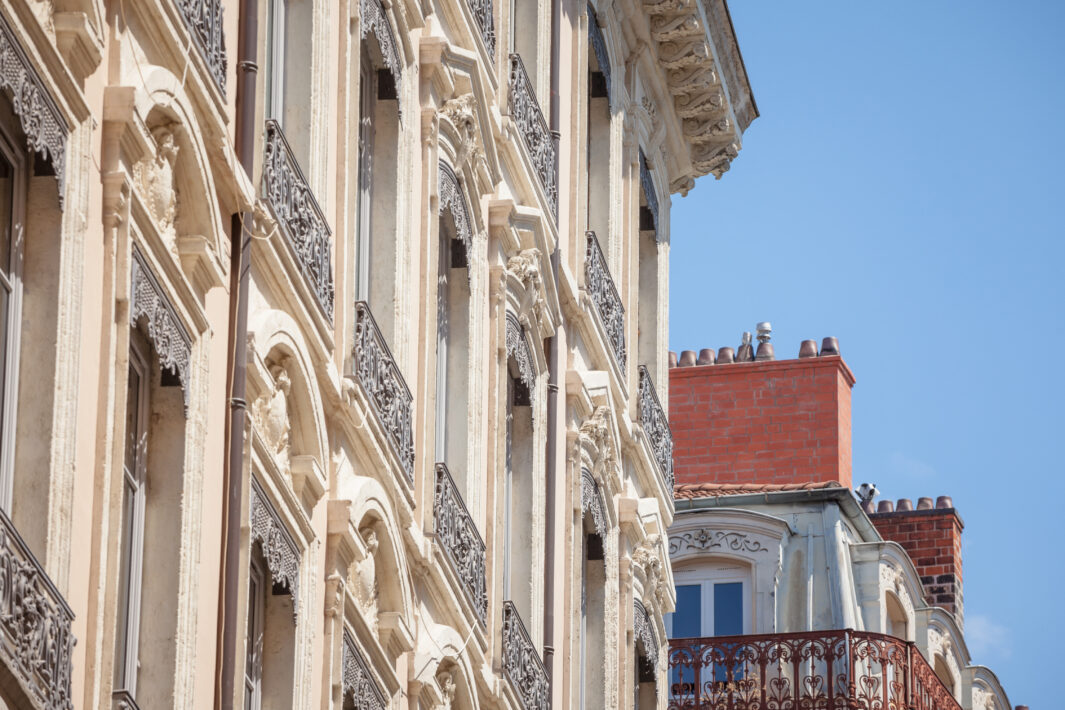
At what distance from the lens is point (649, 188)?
28.8 m

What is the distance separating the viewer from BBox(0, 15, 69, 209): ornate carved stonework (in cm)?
1160

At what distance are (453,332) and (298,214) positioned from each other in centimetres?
461

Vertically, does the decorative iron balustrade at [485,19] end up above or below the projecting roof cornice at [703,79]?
below

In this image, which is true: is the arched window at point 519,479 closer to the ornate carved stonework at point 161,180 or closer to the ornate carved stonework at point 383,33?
the ornate carved stonework at point 383,33

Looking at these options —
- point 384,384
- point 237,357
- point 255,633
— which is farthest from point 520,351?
point 237,357

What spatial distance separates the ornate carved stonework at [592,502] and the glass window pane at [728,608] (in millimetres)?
8987

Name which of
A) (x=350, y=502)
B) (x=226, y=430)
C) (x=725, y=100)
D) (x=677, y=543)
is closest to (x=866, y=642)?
(x=677, y=543)

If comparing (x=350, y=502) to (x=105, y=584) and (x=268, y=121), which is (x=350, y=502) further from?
(x=105, y=584)

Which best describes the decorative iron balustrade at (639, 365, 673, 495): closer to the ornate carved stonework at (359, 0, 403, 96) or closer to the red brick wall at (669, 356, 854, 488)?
the red brick wall at (669, 356, 854, 488)

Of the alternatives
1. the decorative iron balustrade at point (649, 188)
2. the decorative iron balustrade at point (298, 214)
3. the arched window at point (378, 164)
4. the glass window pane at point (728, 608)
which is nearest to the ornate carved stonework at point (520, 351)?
the arched window at point (378, 164)

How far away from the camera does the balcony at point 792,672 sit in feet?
101

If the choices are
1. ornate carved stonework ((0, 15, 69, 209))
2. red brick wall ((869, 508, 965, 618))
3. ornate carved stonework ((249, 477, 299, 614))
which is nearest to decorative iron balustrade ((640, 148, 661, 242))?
red brick wall ((869, 508, 965, 618))

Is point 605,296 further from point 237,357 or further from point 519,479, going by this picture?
point 237,357

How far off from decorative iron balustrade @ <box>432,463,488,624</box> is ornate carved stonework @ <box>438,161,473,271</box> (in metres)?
1.92
